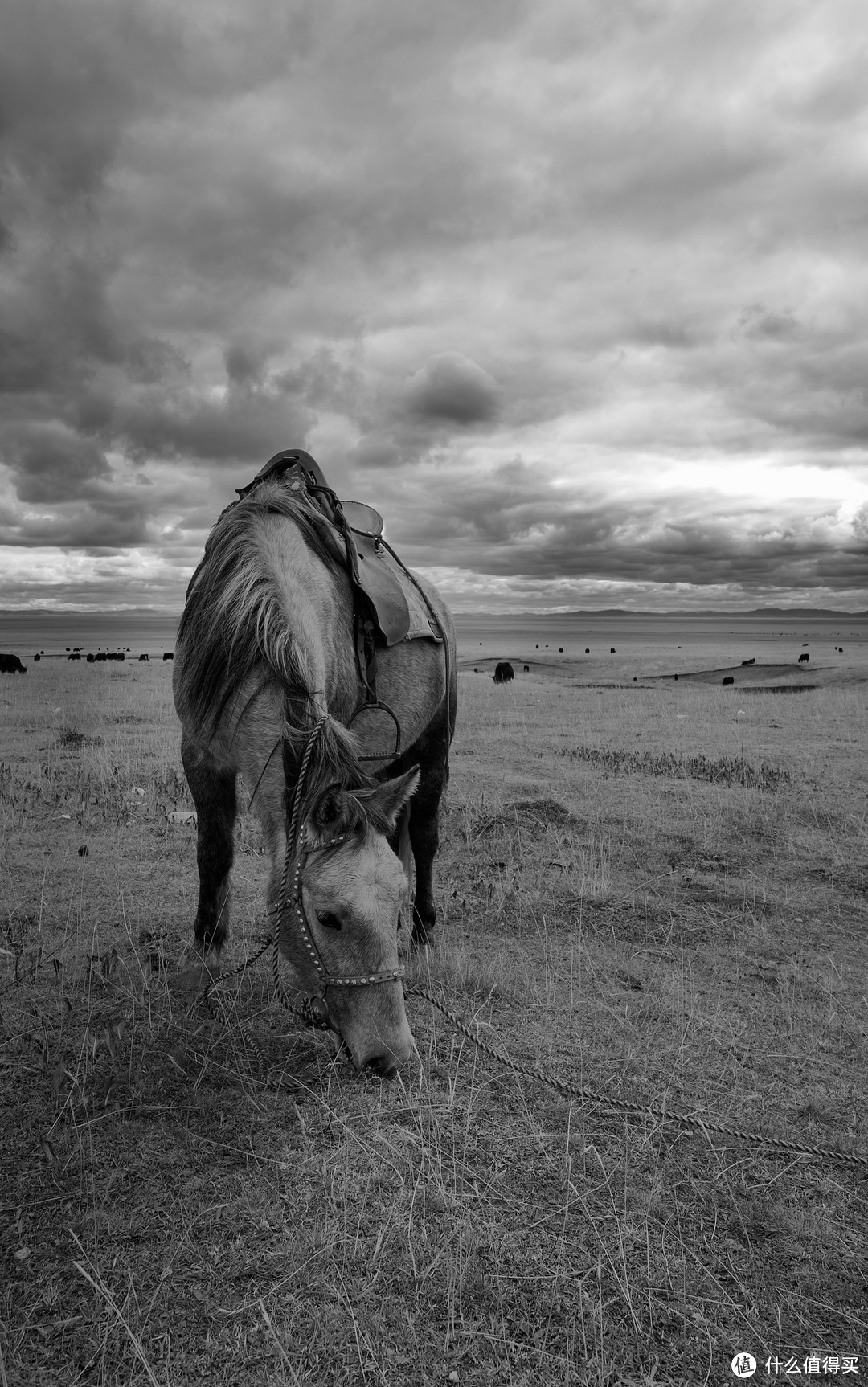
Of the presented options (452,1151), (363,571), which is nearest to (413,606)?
(363,571)

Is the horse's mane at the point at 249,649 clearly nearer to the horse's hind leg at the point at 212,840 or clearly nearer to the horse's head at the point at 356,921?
the horse's head at the point at 356,921

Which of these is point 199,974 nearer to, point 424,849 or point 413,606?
point 424,849

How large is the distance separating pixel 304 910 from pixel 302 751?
0.67 metres

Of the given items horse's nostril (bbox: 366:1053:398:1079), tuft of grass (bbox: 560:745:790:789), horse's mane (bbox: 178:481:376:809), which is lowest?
tuft of grass (bbox: 560:745:790:789)

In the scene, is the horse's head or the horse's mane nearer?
the horse's head

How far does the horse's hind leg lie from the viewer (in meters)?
4.27

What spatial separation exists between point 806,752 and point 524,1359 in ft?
43.2

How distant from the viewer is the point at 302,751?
10.4 feet

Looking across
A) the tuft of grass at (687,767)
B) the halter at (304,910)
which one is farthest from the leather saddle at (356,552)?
the tuft of grass at (687,767)

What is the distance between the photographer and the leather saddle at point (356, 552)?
4.46 meters

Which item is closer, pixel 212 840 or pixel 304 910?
pixel 304 910

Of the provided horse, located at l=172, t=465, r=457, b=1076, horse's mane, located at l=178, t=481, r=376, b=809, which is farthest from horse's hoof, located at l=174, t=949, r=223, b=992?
horse's mane, located at l=178, t=481, r=376, b=809

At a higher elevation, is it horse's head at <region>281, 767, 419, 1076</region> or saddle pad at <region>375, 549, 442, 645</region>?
saddle pad at <region>375, 549, 442, 645</region>

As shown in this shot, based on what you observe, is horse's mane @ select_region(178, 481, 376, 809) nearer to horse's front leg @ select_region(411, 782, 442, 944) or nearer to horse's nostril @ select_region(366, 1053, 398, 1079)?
horse's nostril @ select_region(366, 1053, 398, 1079)
